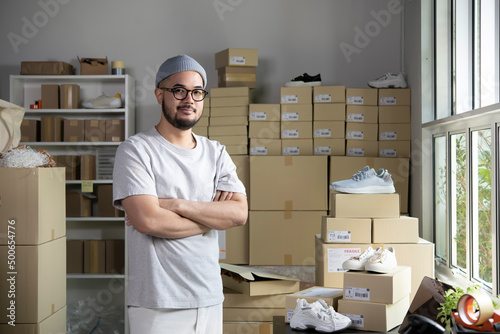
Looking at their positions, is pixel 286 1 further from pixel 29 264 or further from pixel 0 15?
pixel 29 264

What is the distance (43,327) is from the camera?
2.83m

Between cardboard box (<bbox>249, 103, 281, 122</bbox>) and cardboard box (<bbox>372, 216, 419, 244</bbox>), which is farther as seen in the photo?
cardboard box (<bbox>249, 103, 281, 122</bbox>)

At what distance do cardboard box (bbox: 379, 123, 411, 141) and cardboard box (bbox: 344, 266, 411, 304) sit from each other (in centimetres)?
188

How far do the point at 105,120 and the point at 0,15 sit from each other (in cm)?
130

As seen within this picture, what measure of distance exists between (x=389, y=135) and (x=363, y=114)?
9.1 inches

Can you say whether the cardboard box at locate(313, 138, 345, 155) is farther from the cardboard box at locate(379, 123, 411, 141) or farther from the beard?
the beard

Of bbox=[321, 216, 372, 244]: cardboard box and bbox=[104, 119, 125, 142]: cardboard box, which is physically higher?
bbox=[104, 119, 125, 142]: cardboard box

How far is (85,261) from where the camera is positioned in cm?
432

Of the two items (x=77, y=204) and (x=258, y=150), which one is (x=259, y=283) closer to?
(x=258, y=150)

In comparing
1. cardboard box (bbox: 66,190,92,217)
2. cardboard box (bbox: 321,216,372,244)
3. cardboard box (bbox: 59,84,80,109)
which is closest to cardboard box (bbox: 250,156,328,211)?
cardboard box (bbox: 321,216,372,244)

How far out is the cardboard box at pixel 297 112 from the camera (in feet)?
13.0

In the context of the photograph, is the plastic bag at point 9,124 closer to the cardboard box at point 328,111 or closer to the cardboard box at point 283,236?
the cardboard box at point 283,236

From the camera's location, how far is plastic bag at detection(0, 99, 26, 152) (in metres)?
2.92

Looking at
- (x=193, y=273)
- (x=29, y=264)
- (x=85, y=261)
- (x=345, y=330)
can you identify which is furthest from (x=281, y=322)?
(x=85, y=261)
